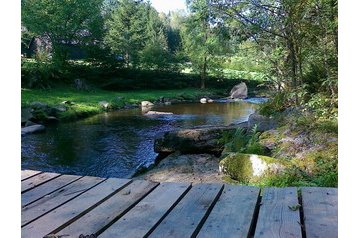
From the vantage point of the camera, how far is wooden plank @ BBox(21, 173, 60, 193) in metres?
1.95

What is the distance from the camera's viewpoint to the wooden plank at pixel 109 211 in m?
1.32

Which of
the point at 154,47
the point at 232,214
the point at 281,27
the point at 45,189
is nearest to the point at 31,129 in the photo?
the point at 281,27

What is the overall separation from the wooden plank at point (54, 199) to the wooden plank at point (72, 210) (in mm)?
39

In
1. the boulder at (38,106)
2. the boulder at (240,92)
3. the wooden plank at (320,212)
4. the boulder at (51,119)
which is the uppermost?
the boulder at (240,92)

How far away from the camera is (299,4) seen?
17.6 ft

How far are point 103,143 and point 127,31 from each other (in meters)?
15.2

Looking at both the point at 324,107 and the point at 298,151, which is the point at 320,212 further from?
the point at 324,107

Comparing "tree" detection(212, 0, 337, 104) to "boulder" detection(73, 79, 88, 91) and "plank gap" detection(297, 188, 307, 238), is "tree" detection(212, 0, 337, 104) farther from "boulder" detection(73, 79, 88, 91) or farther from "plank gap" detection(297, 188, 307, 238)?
"boulder" detection(73, 79, 88, 91)

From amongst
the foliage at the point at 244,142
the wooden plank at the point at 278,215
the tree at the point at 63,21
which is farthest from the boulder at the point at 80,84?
the wooden plank at the point at 278,215

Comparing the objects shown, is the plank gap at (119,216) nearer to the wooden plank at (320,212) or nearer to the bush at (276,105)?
the wooden plank at (320,212)

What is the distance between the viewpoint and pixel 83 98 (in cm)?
1672

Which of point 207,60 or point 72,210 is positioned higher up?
point 207,60
